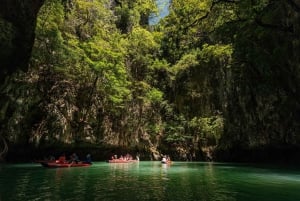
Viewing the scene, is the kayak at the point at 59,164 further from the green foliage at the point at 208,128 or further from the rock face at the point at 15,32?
the green foliage at the point at 208,128

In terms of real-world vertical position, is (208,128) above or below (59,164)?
above

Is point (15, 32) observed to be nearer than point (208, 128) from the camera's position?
Yes

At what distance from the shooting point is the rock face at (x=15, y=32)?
13.0 metres

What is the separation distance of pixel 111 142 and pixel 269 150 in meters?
15.9

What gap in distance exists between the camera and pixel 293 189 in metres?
13.7

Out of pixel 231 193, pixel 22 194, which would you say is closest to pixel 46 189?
pixel 22 194

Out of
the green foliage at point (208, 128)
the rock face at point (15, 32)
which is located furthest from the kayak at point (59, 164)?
the green foliage at point (208, 128)

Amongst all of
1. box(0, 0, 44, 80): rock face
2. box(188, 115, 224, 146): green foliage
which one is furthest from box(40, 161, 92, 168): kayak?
box(188, 115, 224, 146): green foliage

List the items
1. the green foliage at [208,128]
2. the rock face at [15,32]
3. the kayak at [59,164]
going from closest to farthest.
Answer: the rock face at [15,32] → the kayak at [59,164] → the green foliage at [208,128]

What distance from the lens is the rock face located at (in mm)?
12977

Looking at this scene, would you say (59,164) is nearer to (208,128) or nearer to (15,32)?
(15,32)

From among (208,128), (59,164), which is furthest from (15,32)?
(208,128)

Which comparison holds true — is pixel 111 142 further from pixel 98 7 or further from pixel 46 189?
pixel 46 189

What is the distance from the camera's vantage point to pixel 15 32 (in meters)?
13.5
